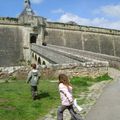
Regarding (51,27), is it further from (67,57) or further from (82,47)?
(67,57)

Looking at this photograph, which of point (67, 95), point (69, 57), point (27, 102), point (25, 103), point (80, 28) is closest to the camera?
point (67, 95)

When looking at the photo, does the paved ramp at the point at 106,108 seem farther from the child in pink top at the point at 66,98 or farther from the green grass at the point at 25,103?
the green grass at the point at 25,103

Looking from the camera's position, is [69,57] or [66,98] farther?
[69,57]

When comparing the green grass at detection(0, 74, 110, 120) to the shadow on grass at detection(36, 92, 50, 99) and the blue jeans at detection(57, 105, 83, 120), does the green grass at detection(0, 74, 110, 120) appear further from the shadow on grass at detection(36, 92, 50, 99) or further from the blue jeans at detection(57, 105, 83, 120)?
the blue jeans at detection(57, 105, 83, 120)

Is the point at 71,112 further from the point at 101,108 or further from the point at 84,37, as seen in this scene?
the point at 84,37

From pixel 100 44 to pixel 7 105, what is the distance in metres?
45.6

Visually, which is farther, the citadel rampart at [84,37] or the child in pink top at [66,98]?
the citadel rampart at [84,37]

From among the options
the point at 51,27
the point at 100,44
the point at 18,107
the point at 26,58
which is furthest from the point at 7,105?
the point at 100,44

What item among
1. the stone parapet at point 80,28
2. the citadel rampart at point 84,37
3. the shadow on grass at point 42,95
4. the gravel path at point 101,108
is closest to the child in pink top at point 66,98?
the gravel path at point 101,108


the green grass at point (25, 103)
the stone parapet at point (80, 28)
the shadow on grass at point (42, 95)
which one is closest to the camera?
the green grass at point (25, 103)

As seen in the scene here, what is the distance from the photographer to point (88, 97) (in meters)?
12.8

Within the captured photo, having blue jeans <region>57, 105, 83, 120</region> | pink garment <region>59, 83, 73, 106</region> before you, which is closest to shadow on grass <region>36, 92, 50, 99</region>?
blue jeans <region>57, 105, 83, 120</region>

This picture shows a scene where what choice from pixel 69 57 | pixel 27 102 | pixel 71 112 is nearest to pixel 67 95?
pixel 71 112

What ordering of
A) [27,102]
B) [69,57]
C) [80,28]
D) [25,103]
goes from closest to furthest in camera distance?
[25,103], [27,102], [69,57], [80,28]
